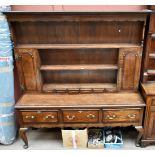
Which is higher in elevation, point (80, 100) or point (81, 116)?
point (80, 100)

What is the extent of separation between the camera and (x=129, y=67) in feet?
6.77

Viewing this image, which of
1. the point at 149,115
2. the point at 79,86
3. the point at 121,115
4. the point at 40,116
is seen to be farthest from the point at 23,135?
the point at 149,115

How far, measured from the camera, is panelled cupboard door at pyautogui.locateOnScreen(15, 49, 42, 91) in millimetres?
2014

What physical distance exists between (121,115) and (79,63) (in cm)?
72

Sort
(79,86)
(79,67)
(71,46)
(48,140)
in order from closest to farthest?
(71,46), (79,67), (79,86), (48,140)

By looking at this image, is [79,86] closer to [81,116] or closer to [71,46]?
[81,116]

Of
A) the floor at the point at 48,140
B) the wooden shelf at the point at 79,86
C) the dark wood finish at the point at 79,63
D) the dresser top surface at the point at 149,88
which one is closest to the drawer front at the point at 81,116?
the dark wood finish at the point at 79,63

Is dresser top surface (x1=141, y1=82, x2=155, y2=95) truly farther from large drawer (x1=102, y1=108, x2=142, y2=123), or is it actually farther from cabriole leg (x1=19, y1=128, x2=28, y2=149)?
cabriole leg (x1=19, y1=128, x2=28, y2=149)

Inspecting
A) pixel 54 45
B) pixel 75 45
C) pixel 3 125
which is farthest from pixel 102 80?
pixel 3 125

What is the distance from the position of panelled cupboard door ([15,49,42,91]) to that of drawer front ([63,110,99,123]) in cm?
45

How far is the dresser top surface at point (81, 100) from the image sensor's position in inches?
78.5

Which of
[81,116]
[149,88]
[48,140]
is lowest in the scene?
[48,140]

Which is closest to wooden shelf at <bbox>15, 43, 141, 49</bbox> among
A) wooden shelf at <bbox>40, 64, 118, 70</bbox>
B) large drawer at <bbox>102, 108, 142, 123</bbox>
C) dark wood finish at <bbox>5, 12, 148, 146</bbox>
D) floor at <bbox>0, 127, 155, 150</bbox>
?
dark wood finish at <bbox>5, 12, 148, 146</bbox>
